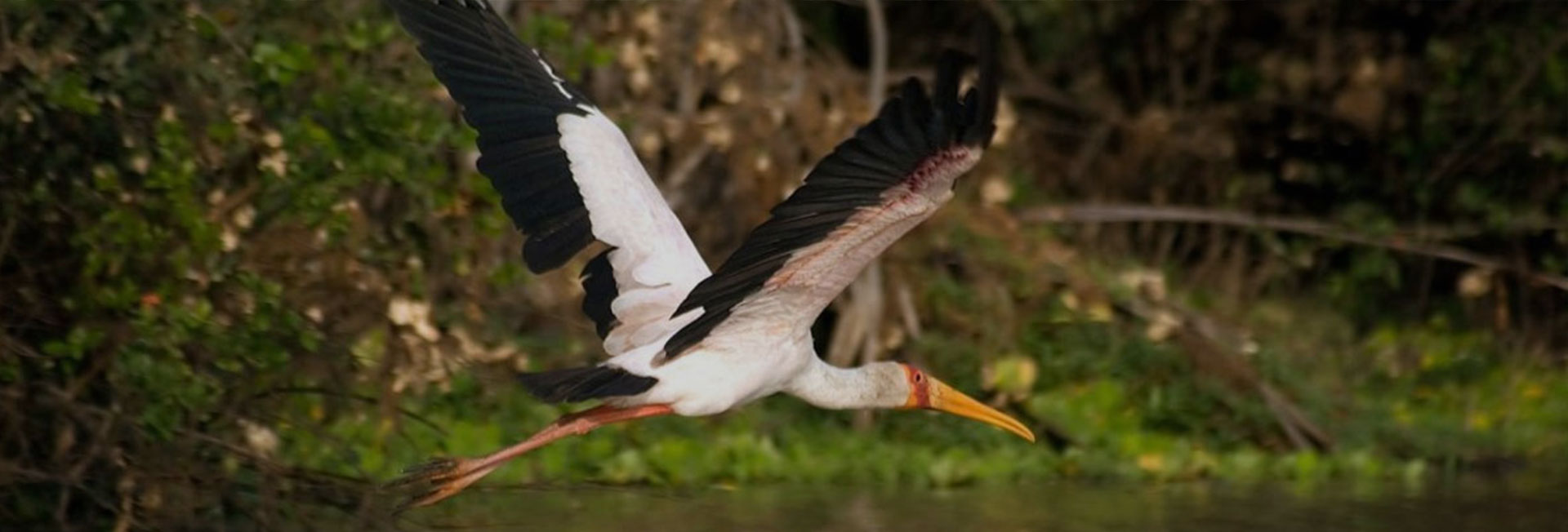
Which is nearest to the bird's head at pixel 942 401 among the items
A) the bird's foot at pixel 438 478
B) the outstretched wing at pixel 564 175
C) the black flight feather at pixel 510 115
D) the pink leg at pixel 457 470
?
the outstretched wing at pixel 564 175

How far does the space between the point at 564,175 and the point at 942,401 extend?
4.60ft

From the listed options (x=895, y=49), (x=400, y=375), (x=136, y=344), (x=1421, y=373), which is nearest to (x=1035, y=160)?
(x=895, y=49)

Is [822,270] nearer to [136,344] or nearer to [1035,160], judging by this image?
[136,344]

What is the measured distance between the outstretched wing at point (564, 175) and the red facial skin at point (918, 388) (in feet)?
2.50

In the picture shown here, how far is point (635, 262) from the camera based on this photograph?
7.21m

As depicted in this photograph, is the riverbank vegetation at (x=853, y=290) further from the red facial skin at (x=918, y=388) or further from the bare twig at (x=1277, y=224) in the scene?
the red facial skin at (x=918, y=388)

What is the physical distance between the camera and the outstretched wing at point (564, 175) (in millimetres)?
7129

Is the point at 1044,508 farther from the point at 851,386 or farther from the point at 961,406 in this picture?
the point at 851,386

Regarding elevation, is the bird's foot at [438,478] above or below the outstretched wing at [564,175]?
below

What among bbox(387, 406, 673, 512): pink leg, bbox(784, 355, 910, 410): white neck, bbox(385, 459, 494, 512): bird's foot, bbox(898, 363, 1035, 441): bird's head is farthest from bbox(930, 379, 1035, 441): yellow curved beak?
bbox(385, 459, 494, 512): bird's foot

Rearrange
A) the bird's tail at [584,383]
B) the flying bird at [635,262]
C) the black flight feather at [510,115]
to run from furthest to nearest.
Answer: the black flight feather at [510,115] → the bird's tail at [584,383] → the flying bird at [635,262]

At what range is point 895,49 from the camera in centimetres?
1326

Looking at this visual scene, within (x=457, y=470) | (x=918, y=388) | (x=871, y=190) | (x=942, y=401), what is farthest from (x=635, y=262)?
(x=871, y=190)

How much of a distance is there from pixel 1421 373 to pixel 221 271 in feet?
20.7
